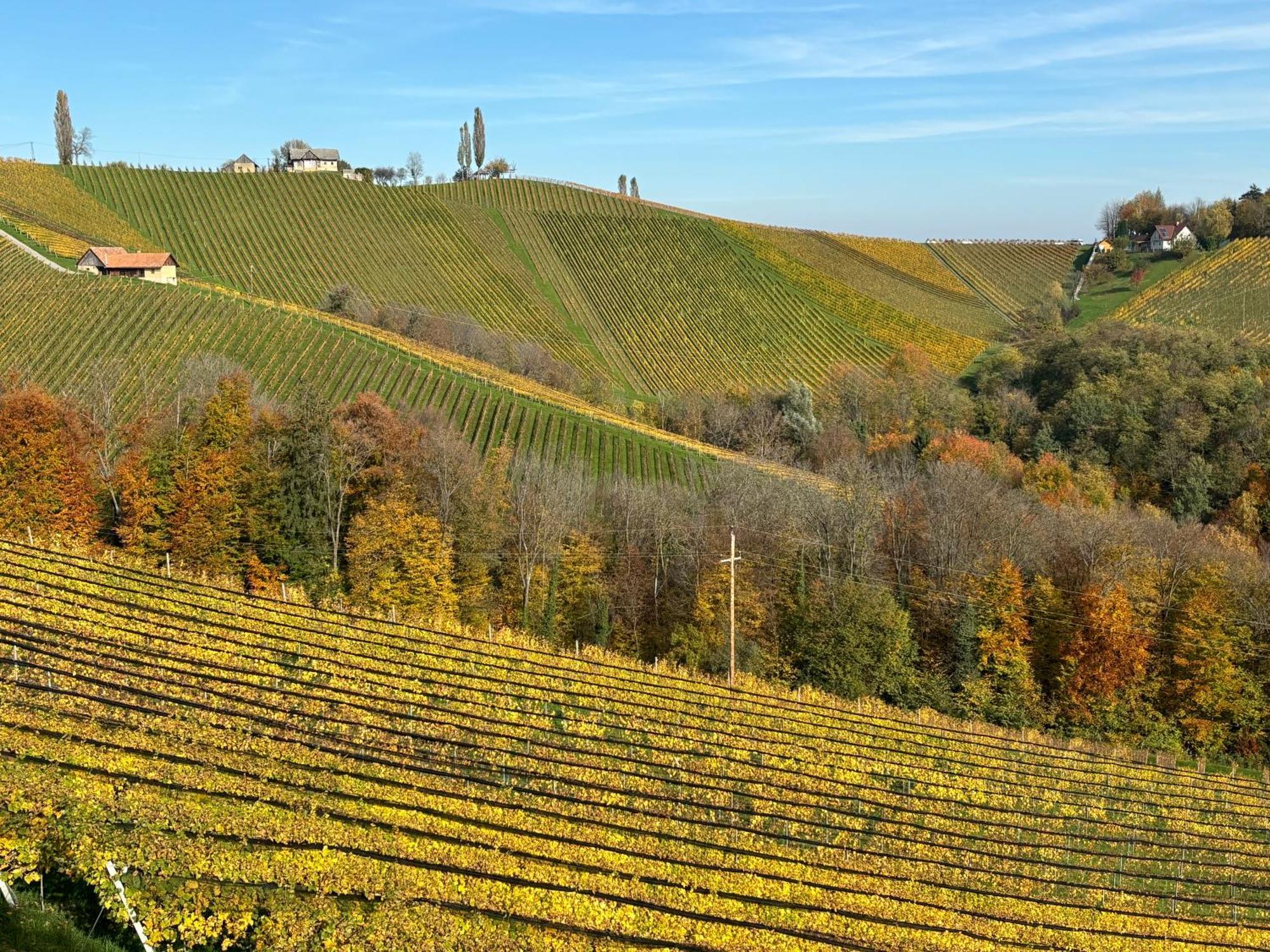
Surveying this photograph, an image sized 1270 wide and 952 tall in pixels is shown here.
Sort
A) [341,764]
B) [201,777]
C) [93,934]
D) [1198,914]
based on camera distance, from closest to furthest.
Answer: [93,934] → [201,777] → [341,764] → [1198,914]

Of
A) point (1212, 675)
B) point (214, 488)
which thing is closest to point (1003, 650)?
point (1212, 675)

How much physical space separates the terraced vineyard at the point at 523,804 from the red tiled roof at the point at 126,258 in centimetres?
4553

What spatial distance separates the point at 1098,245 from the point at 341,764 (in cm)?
13876

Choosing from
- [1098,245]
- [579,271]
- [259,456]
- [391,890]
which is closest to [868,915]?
[391,890]

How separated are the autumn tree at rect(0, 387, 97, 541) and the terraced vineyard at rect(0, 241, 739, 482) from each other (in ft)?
40.7

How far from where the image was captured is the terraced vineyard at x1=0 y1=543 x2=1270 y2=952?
14.5m

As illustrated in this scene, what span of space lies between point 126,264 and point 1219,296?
331ft

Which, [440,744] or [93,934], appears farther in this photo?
[440,744]

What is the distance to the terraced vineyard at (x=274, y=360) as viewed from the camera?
57188 mm

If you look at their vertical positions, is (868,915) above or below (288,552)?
below

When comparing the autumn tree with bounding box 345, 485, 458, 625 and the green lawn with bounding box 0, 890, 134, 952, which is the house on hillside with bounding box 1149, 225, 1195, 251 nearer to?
the autumn tree with bounding box 345, 485, 458, 625

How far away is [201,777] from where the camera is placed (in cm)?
1811

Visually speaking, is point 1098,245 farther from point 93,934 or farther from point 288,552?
point 93,934

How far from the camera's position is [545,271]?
108m
